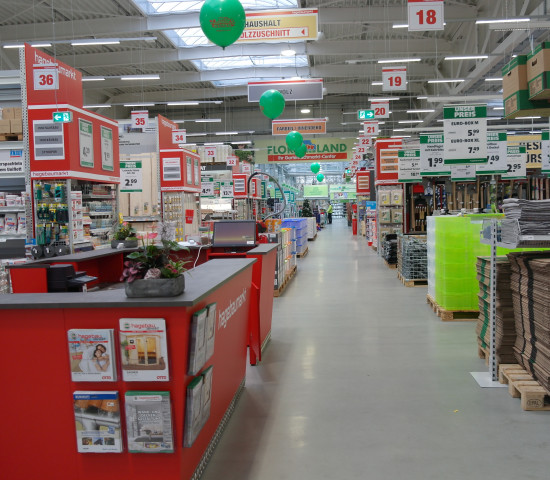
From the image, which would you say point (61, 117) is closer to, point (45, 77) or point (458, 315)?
point (45, 77)

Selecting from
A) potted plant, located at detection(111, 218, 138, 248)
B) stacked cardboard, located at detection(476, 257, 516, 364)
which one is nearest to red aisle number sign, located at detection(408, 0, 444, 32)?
stacked cardboard, located at detection(476, 257, 516, 364)

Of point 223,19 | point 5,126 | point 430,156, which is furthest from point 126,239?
point 430,156

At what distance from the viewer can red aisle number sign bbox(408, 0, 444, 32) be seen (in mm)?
8898

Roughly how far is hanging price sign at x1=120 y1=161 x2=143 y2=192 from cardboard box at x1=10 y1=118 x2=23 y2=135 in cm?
386

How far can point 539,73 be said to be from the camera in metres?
4.45

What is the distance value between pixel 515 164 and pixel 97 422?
49.1 feet

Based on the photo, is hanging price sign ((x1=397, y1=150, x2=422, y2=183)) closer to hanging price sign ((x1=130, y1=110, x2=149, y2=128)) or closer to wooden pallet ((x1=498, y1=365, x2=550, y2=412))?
hanging price sign ((x1=130, y1=110, x2=149, y2=128))

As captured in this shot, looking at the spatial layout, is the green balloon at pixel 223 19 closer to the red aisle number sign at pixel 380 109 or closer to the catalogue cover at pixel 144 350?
the catalogue cover at pixel 144 350

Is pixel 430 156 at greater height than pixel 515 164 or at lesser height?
greater

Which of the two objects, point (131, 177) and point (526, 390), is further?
point (131, 177)

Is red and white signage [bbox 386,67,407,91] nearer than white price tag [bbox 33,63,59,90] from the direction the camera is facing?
No

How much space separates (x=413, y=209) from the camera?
53.8ft

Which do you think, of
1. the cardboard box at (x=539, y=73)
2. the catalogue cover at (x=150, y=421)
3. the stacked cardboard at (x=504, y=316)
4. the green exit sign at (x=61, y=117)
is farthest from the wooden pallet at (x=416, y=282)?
the catalogue cover at (x=150, y=421)

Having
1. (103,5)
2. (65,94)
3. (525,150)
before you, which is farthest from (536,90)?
(103,5)
